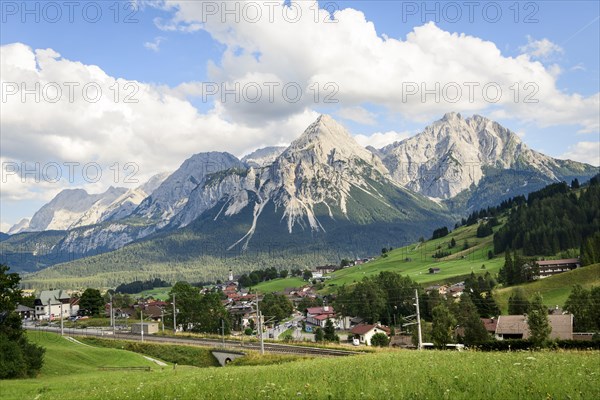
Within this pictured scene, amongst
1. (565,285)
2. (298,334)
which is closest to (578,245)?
(565,285)

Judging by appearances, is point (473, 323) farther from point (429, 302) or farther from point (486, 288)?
point (486, 288)

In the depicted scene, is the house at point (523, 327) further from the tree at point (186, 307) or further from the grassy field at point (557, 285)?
the tree at point (186, 307)

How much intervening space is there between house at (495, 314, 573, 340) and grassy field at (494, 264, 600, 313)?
32.8m

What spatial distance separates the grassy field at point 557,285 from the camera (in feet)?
424

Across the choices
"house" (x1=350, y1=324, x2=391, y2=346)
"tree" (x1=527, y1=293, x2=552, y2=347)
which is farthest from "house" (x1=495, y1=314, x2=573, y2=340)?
"house" (x1=350, y1=324, x2=391, y2=346)

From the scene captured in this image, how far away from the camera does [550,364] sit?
64.1ft

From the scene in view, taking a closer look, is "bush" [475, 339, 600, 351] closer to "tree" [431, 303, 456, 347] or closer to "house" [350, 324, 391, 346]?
"tree" [431, 303, 456, 347]

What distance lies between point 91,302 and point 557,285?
145m

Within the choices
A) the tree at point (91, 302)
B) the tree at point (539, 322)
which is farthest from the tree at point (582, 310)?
the tree at point (91, 302)

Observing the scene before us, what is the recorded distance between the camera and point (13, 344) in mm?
43906

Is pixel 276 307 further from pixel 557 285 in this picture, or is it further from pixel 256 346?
pixel 256 346

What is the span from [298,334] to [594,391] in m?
152

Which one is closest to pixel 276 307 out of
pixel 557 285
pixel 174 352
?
pixel 557 285

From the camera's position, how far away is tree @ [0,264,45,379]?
43.3 m
